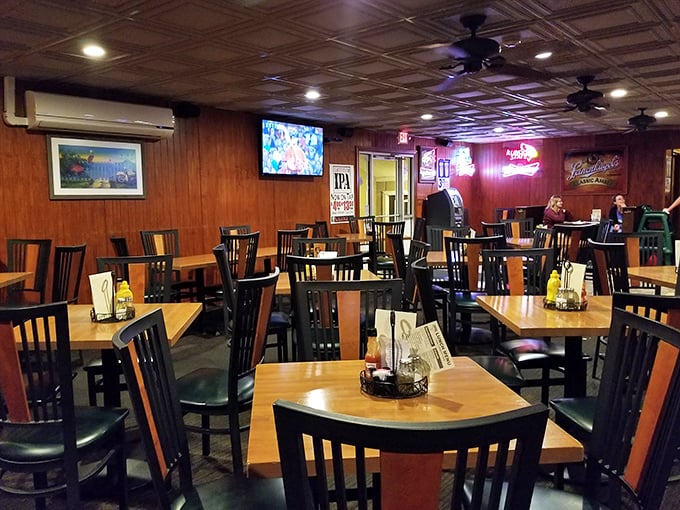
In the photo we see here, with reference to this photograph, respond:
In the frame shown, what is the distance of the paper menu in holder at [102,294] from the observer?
252 centimetres

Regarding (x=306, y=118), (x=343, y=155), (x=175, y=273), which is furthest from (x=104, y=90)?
(x=343, y=155)

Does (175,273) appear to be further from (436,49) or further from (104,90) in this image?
(436,49)

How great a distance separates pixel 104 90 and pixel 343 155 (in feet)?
14.4

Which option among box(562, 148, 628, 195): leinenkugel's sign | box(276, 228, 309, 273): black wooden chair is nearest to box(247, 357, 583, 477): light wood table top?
box(276, 228, 309, 273): black wooden chair

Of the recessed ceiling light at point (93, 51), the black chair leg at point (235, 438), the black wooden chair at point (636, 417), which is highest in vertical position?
the recessed ceiling light at point (93, 51)

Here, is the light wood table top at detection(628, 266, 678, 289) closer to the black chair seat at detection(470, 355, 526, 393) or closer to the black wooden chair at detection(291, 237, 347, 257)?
the black chair seat at detection(470, 355, 526, 393)

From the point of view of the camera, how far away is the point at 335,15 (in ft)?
11.4

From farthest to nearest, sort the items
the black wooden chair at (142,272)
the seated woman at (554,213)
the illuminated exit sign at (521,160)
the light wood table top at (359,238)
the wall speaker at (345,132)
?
the illuminated exit sign at (521,160)
the seated woman at (554,213)
the wall speaker at (345,132)
the light wood table top at (359,238)
the black wooden chair at (142,272)

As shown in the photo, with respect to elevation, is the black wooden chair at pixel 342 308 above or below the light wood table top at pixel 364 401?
above

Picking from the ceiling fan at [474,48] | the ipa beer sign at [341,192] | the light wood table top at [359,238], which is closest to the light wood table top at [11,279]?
the ceiling fan at [474,48]

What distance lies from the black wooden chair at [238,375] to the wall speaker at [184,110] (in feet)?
15.5

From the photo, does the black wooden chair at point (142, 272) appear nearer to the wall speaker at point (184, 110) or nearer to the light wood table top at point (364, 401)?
the light wood table top at point (364, 401)

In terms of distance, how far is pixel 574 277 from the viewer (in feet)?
8.93

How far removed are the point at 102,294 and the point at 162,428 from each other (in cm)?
128
